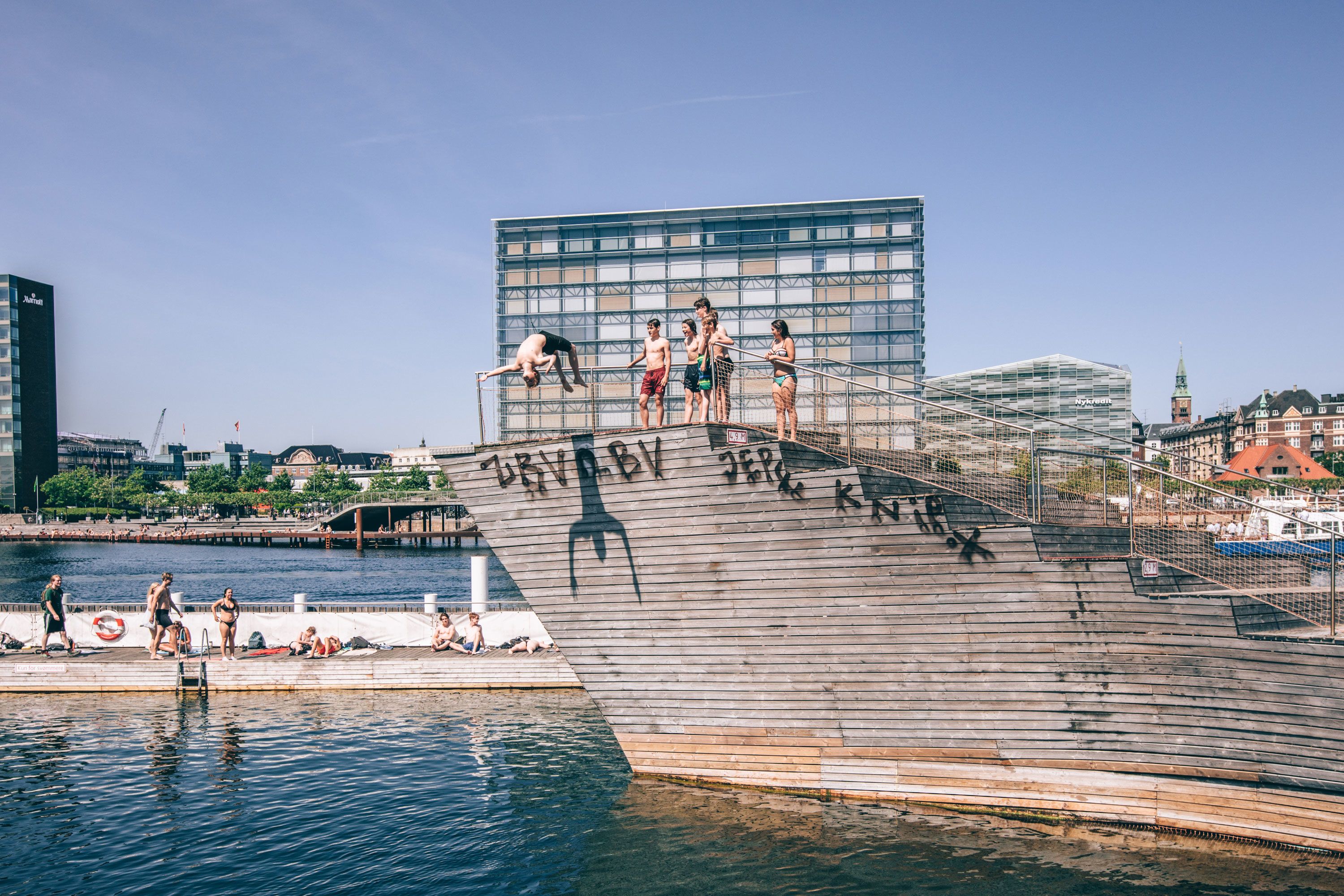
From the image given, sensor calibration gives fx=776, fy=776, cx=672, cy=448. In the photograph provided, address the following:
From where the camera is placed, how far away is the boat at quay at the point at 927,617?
33.9ft

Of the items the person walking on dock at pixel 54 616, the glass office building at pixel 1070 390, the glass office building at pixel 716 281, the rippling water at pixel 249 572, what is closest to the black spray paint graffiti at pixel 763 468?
the person walking on dock at pixel 54 616

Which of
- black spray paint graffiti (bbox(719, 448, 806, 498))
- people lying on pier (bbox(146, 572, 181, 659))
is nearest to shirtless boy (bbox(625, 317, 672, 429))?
black spray paint graffiti (bbox(719, 448, 806, 498))

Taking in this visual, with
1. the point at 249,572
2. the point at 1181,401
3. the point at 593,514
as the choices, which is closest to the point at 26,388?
the point at 249,572

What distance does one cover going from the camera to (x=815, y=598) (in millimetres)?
11531

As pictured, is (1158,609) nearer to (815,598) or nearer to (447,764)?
(815,598)

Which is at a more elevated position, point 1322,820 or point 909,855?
point 1322,820

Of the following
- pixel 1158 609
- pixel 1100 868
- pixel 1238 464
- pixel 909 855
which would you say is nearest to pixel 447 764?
pixel 909 855

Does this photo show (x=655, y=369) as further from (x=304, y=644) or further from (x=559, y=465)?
(x=304, y=644)

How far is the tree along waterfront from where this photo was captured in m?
128

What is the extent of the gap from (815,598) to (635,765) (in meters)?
4.59

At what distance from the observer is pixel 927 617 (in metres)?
11.2

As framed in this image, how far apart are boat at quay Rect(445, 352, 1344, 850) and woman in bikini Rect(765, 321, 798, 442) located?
406mm

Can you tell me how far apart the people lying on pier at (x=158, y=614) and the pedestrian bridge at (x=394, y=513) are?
2364 inches

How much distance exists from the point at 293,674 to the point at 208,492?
152002 millimetres
